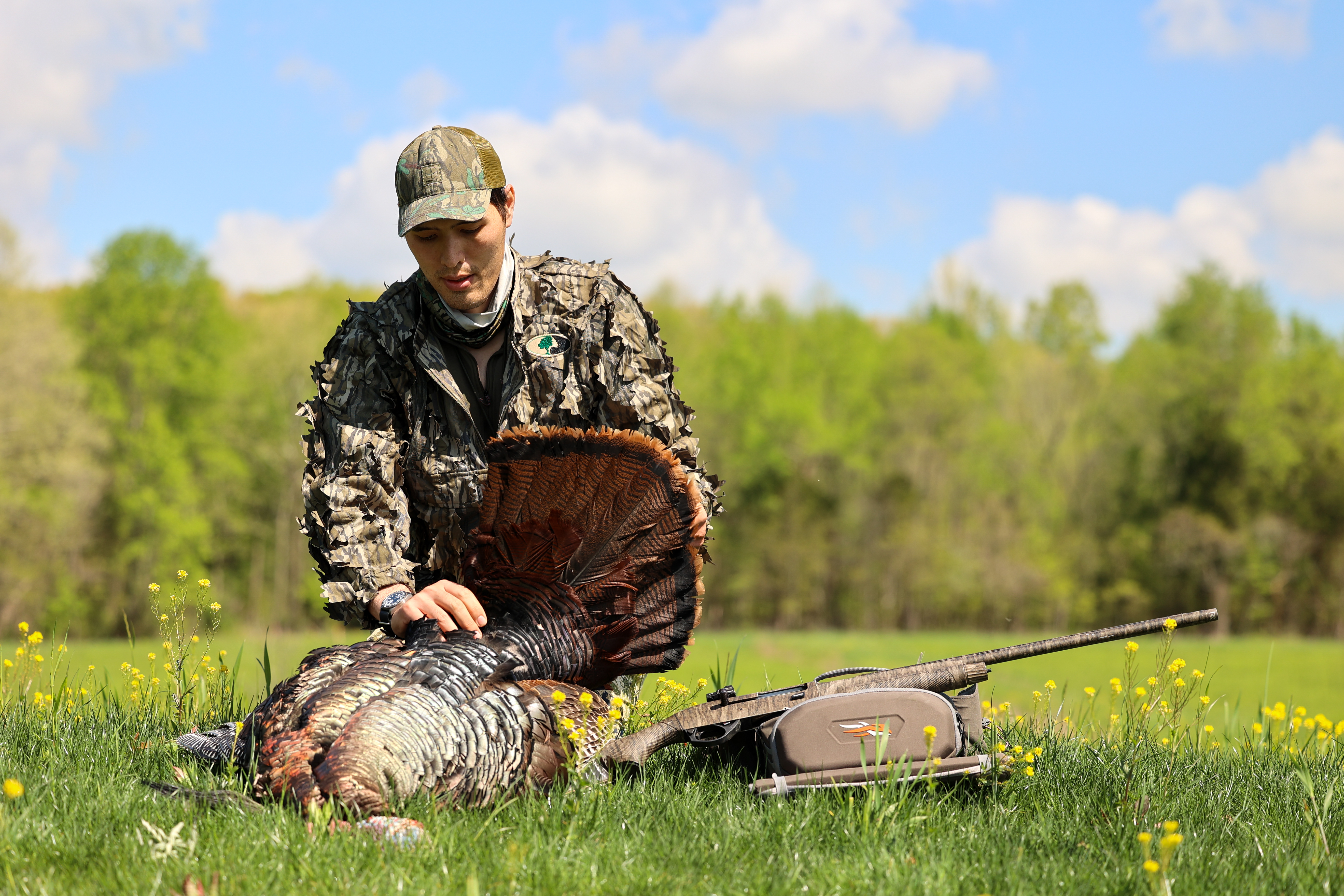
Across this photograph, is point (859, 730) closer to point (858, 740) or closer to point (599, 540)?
point (858, 740)

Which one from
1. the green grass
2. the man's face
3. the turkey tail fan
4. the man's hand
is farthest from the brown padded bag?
the man's face

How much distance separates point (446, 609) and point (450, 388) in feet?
3.91

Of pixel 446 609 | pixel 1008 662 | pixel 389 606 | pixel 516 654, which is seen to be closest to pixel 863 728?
Answer: pixel 516 654

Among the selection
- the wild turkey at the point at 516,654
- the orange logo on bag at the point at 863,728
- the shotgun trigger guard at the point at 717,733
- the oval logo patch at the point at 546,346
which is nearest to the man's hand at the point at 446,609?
the wild turkey at the point at 516,654

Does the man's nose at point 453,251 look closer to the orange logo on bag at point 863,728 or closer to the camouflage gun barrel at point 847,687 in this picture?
the camouflage gun barrel at point 847,687

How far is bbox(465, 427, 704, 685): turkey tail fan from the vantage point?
409 cm

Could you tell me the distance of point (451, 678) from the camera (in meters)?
3.82

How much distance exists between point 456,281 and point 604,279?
779 millimetres

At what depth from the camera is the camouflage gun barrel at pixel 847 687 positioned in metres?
4.29

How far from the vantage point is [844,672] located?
187 inches

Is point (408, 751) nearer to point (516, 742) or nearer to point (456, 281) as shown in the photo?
point (516, 742)

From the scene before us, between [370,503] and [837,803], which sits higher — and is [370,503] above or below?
above

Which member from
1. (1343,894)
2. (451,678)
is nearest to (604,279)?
(451,678)

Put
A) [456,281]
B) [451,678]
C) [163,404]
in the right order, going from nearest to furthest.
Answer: [451,678] → [456,281] → [163,404]
